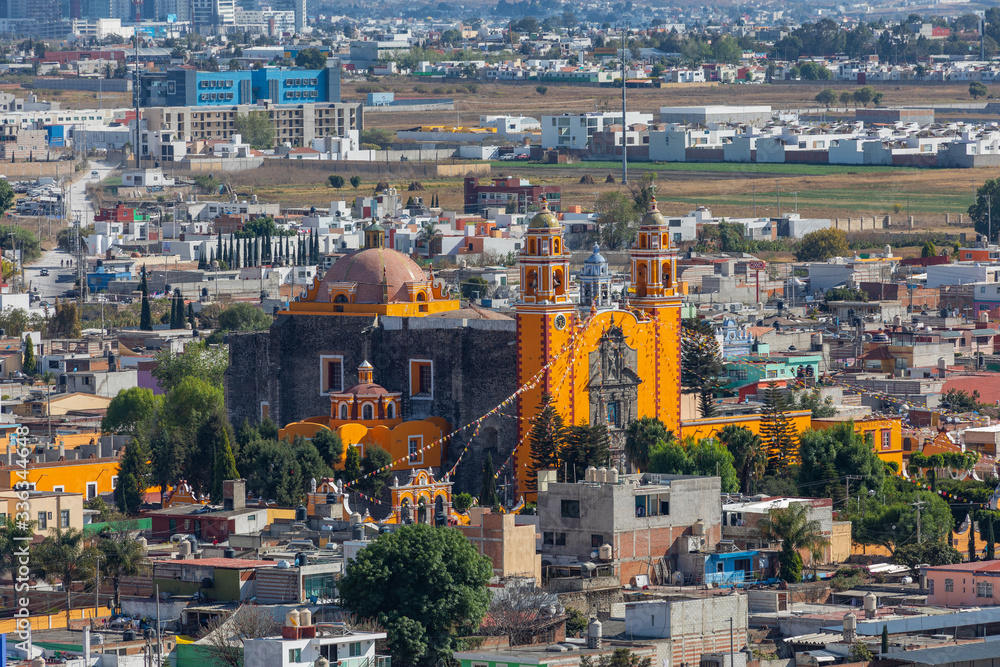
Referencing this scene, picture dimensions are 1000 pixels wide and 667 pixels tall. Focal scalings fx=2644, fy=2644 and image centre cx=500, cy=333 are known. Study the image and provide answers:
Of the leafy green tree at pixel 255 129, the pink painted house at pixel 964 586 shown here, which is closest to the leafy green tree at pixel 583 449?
the pink painted house at pixel 964 586

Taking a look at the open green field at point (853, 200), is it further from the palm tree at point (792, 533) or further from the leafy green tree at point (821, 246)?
the palm tree at point (792, 533)

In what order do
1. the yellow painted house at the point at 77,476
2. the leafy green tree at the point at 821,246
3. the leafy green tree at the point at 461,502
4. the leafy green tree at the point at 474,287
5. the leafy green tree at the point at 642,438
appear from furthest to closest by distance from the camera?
the leafy green tree at the point at 821,246, the leafy green tree at the point at 474,287, the leafy green tree at the point at 642,438, the yellow painted house at the point at 77,476, the leafy green tree at the point at 461,502

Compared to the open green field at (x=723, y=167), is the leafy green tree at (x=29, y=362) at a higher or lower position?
lower

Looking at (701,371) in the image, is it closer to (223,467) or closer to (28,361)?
(223,467)

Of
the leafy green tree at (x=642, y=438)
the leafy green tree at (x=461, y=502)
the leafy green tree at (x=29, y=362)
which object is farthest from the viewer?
the leafy green tree at (x=29, y=362)

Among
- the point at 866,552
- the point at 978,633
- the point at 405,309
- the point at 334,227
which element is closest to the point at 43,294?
the point at 334,227

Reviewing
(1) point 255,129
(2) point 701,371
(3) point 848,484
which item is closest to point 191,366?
(2) point 701,371

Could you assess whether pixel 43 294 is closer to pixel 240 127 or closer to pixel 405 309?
pixel 405 309

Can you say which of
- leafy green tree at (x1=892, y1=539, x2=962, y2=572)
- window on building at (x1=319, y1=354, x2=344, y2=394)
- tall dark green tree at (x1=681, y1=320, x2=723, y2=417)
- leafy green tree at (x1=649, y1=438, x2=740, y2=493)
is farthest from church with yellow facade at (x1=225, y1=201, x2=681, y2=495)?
leafy green tree at (x1=892, y1=539, x2=962, y2=572)
